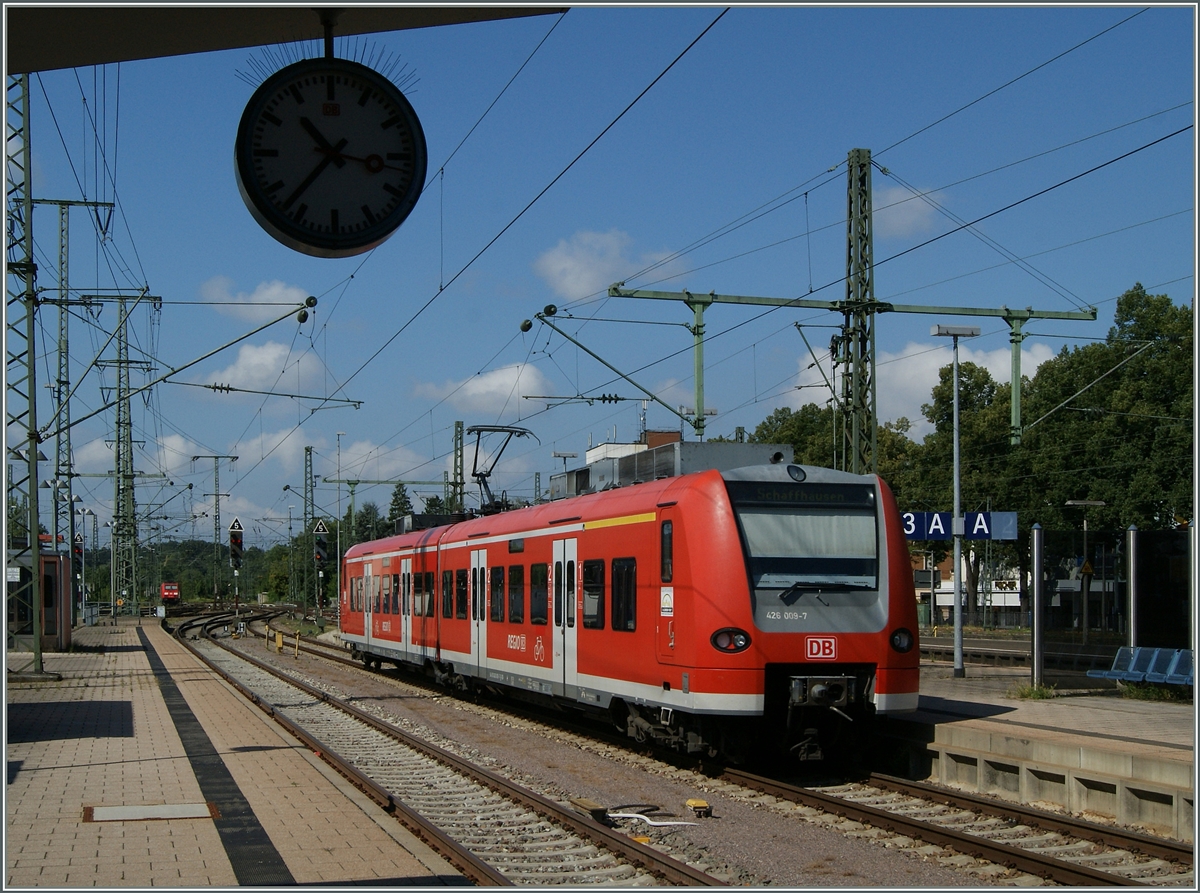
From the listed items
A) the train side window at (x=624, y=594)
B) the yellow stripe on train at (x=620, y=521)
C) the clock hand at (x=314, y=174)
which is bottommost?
the train side window at (x=624, y=594)

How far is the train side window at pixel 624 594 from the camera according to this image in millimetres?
14203

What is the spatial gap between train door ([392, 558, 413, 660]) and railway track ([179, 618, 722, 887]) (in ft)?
25.0

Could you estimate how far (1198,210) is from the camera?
8828mm

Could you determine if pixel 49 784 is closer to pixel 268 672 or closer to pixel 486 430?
pixel 486 430

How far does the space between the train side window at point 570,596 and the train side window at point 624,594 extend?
1443mm

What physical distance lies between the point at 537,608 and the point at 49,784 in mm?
6927

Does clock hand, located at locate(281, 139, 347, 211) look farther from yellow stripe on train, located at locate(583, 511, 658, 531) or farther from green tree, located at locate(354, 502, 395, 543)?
green tree, located at locate(354, 502, 395, 543)

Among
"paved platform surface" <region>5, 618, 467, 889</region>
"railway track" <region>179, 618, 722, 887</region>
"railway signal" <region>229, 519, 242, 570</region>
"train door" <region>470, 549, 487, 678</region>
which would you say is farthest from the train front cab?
"railway signal" <region>229, 519, 242, 570</region>

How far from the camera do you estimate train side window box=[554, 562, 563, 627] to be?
54.5ft

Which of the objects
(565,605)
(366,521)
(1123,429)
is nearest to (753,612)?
(565,605)

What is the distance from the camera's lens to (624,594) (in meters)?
14.5

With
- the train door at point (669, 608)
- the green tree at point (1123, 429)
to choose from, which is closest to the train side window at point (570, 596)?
the train door at point (669, 608)

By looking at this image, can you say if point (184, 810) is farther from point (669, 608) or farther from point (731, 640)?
point (731, 640)

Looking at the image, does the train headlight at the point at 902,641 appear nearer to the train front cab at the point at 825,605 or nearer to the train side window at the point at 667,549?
the train front cab at the point at 825,605
